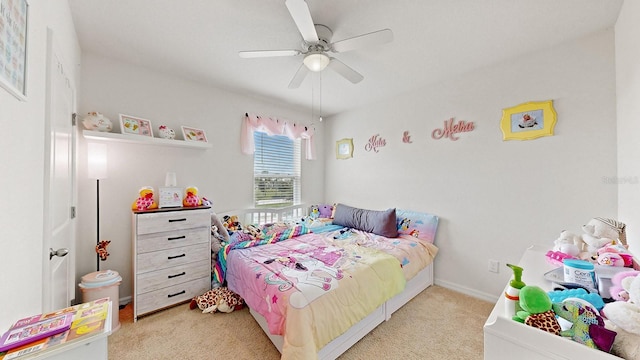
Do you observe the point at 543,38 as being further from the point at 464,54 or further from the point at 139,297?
the point at 139,297

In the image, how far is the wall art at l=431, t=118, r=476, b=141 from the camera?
2.61 meters

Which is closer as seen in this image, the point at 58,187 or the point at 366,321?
the point at 58,187

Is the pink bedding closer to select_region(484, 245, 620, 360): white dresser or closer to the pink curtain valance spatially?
select_region(484, 245, 620, 360): white dresser

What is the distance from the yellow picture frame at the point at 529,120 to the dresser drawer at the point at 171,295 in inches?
139

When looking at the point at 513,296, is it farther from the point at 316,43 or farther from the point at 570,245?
the point at 316,43

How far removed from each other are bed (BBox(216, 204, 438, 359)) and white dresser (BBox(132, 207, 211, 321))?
247 mm

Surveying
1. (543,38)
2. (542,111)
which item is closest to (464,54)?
(543,38)

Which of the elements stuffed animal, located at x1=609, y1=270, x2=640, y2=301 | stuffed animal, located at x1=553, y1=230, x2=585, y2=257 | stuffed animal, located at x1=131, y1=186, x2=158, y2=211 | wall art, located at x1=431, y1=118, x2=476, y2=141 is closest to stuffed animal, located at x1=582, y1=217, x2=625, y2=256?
stuffed animal, located at x1=553, y1=230, x2=585, y2=257

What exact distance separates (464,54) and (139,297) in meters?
3.82

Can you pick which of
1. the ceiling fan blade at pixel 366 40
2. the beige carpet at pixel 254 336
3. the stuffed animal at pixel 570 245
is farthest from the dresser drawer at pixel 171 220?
the stuffed animal at pixel 570 245

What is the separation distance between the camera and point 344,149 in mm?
3992

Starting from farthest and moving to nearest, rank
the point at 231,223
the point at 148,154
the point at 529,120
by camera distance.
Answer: the point at 231,223 → the point at 148,154 → the point at 529,120

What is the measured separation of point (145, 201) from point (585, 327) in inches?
118

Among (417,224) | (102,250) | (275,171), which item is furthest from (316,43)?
(102,250)
